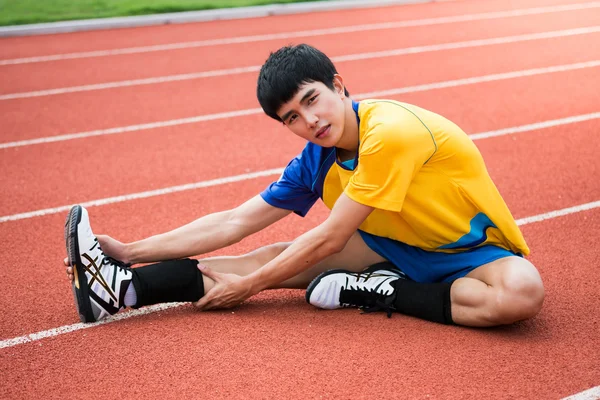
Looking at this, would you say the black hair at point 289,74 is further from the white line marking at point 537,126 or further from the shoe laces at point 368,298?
the white line marking at point 537,126

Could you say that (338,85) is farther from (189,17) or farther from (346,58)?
(189,17)

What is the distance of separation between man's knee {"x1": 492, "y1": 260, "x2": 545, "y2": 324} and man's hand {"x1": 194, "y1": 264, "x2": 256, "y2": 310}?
105cm

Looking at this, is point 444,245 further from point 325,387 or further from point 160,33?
point 160,33

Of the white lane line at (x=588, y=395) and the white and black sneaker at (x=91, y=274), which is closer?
the white lane line at (x=588, y=395)

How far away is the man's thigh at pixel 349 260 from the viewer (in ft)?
11.6

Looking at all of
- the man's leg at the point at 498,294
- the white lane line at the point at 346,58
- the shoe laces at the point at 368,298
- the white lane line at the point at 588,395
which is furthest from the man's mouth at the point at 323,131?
the white lane line at the point at 346,58

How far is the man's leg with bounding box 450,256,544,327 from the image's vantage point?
305 centimetres

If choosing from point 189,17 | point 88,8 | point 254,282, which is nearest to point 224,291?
point 254,282

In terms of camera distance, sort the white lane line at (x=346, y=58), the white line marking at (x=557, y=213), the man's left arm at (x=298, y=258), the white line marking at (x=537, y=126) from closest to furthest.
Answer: the man's left arm at (x=298, y=258), the white line marking at (x=557, y=213), the white line marking at (x=537, y=126), the white lane line at (x=346, y=58)

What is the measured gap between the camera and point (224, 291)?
337cm

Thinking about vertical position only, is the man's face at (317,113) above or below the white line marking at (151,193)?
above

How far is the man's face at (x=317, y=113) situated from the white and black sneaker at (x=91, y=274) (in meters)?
1.00

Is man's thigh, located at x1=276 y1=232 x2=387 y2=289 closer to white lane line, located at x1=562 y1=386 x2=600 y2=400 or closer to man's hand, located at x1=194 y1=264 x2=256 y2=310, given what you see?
man's hand, located at x1=194 y1=264 x2=256 y2=310

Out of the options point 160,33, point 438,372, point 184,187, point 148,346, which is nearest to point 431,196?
point 438,372
